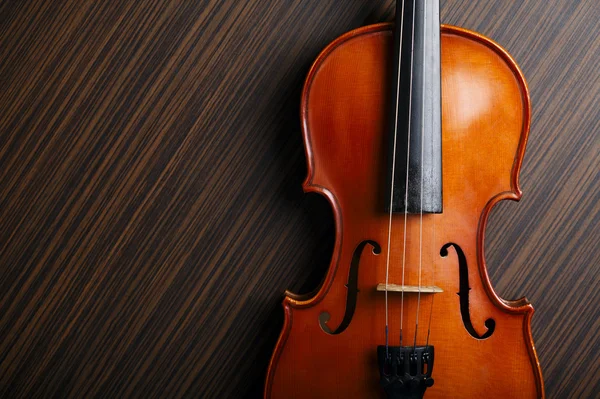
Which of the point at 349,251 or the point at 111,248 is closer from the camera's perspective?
the point at 349,251

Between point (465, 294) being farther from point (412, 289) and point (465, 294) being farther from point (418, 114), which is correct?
→ point (418, 114)

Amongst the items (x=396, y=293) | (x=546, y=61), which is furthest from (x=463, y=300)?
(x=546, y=61)

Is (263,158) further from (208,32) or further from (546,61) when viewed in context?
(546,61)

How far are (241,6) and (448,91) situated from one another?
Result: 25.1 inches

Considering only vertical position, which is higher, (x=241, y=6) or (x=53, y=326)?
(x=241, y=6)

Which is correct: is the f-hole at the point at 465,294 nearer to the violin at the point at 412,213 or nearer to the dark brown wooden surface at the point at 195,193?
the violin at the point at 412,213

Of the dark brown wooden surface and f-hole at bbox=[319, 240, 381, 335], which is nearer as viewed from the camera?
f-hole at bbox=[319, 240, 381, 335]

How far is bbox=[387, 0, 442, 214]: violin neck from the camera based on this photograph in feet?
4.21

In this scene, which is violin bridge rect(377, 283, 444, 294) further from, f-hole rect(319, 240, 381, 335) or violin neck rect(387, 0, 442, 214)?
violin neck rect(387, 0, 442, 214)

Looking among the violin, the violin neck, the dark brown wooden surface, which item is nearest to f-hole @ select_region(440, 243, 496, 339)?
the violin

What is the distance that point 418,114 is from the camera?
50.7 inches

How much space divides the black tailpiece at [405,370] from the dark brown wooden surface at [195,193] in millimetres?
385

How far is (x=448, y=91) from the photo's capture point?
1.33 m

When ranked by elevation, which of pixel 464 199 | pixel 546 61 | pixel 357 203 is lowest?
pixel 357 203
